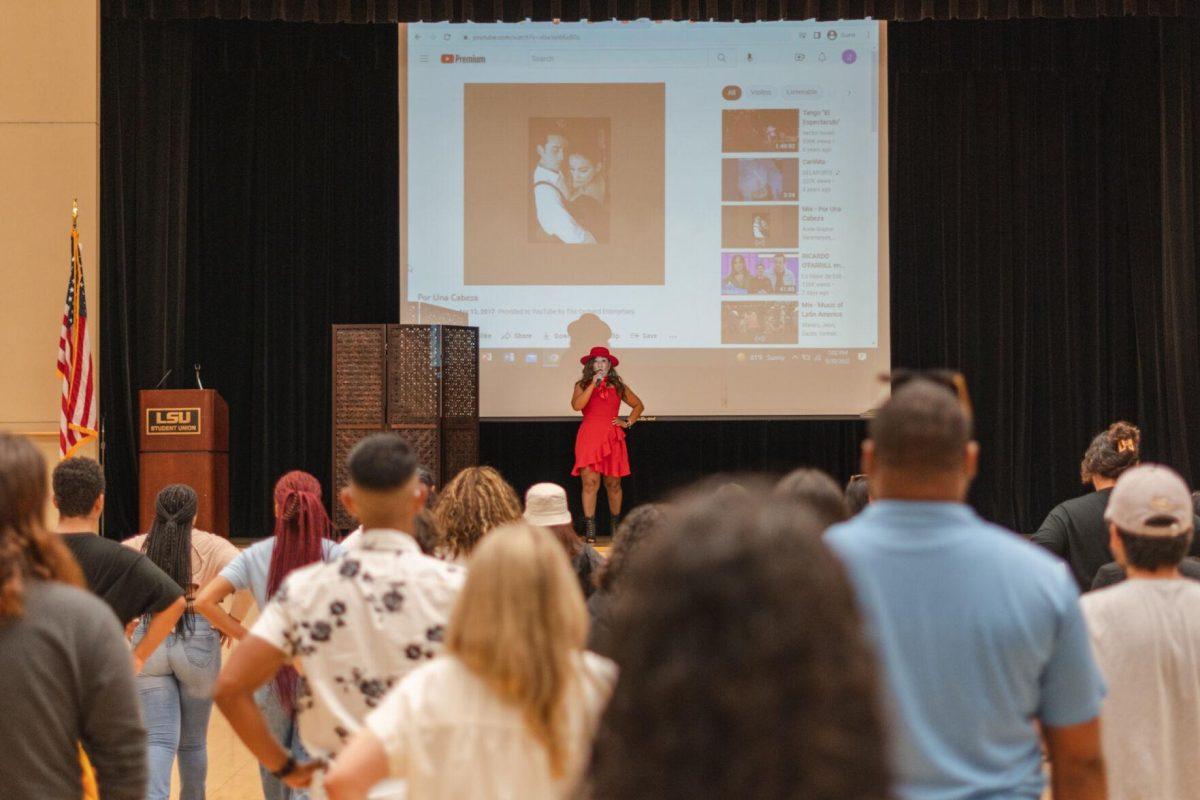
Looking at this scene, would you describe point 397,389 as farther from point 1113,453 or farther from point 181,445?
point 1113,453

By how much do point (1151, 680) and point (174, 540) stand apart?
303 cm

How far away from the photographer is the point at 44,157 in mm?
8773

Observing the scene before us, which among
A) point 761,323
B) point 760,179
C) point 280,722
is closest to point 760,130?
point 760,179

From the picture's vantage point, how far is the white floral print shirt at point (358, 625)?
2.09 meters

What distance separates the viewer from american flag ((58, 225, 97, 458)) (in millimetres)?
7969

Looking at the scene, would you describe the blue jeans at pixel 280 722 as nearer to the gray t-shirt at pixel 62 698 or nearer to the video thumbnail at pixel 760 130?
the gray t-shirt at pixel 62 698

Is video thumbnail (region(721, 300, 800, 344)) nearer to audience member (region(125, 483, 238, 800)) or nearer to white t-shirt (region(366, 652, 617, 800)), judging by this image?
audience member (region(125, 483, 238, 800))

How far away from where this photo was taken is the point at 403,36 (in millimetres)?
9328

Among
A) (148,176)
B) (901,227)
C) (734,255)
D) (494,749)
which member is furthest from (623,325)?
(494,749)

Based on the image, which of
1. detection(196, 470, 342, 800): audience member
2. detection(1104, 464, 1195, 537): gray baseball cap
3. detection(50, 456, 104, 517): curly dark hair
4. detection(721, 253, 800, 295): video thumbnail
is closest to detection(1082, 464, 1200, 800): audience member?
detection(1104, 464, 1195, 537): gray baseball cap

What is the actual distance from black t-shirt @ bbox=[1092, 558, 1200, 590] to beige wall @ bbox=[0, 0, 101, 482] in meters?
7.31

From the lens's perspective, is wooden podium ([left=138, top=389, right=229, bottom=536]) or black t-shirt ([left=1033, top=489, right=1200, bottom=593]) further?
wooden podium ([left=138, top=389, right=229, bottom=536])

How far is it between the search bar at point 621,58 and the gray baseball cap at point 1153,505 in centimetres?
764

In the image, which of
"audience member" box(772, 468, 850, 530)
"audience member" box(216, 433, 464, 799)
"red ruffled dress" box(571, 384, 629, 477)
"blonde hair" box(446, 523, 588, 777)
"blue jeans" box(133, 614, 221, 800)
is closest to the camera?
"blonde hair" box(446, 523, 588, 777)
